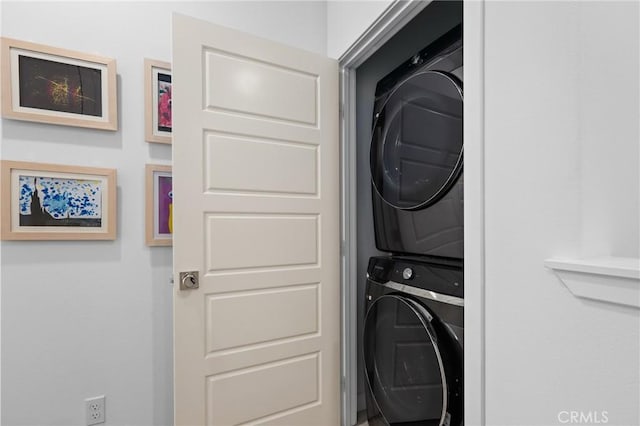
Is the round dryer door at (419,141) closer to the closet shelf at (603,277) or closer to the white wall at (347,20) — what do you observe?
the white wall at (347,20)

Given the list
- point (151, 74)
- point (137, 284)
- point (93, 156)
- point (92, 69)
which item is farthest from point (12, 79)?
point (137, 284)

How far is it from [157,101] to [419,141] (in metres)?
1.18

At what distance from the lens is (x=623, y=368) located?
0.66 metres

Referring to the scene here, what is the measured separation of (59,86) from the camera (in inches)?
53.8

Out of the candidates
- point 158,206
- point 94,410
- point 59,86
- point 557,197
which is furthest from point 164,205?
point 557,197

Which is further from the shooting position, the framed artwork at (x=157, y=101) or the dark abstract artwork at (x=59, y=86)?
the framed artwork at (x=157, y=101)

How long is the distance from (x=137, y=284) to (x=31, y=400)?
560 mm

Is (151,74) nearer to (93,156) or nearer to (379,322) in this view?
(93,156)

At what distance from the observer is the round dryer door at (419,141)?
4.05 ft

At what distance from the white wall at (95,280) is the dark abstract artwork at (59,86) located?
85 millimetres

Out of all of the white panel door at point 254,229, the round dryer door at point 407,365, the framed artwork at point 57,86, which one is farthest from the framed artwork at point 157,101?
the round dryer door at point 407,365

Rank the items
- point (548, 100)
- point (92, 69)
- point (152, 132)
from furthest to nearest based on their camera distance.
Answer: point (152, 132), point (92, 69), point (548, 100)

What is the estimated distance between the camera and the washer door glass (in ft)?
4.02

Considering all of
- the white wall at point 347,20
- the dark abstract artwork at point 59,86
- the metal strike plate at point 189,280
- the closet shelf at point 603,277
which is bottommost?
the metal strike plate at point 189,280
